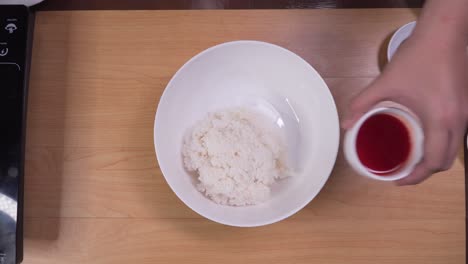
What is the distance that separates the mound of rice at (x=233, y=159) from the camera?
71cm

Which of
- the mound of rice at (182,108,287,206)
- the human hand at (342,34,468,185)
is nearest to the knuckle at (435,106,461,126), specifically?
the human hand at (342,34,468,185)

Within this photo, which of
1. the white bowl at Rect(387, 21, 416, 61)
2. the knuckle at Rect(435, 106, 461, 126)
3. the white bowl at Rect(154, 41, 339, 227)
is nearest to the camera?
the knuckle at Rect(435, 106, 461, 126)

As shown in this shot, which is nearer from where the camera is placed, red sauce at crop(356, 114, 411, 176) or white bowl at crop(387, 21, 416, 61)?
red sauce at crop(356, 114, 411, 176)

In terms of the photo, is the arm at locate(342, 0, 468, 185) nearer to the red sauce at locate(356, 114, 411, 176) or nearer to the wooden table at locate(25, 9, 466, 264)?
the red sauce at locate(356, 114, 411, 176)

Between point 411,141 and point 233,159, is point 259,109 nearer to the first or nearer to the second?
point 233,159

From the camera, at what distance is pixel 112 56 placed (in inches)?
31.9

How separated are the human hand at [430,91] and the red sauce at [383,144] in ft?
0.12

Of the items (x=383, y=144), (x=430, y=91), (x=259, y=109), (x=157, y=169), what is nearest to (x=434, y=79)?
(x=430, y=91)

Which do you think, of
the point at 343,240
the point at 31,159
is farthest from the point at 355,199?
the point at 31,159

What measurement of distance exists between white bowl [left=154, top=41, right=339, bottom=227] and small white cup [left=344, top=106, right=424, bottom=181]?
0.19 feet

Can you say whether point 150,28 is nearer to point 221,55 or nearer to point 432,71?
point 221,55

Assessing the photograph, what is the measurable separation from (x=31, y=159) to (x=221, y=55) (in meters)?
0.44

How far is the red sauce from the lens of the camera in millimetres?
646

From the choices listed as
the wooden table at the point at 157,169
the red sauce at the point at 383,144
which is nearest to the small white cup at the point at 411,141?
the red sauce at the point at 383,144
